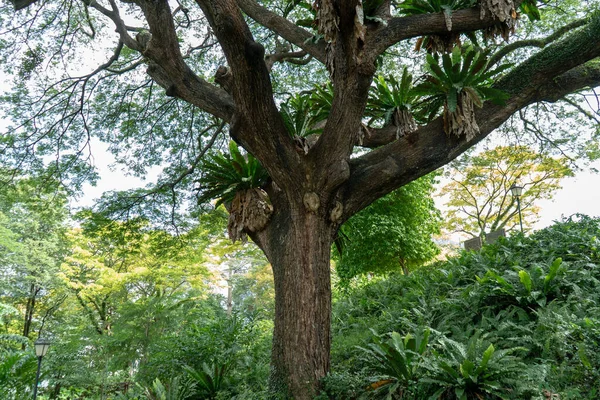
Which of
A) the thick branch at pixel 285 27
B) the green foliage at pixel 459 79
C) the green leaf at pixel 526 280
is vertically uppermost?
the thick branch at pixel 285 27

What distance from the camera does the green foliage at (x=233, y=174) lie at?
15.9ft

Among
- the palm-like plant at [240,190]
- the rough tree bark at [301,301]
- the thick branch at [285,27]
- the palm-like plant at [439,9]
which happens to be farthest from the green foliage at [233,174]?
the palm-like plant at [439,9]

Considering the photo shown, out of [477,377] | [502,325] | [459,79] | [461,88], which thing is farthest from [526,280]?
[459,79]

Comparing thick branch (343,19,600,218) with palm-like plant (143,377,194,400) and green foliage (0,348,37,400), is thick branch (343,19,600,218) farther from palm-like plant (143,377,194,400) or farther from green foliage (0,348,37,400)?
green foliage (0,348,37,400)

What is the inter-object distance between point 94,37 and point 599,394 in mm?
9437

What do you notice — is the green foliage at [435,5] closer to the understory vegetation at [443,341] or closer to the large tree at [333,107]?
the large tree at [333,107]

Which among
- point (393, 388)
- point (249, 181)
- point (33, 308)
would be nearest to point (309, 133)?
point (249, 181)

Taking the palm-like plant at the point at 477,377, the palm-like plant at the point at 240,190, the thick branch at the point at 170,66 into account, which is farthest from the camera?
the palm-like plant at the point at 240,190

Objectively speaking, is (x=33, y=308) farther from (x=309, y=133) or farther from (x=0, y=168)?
(x=309, y=133)

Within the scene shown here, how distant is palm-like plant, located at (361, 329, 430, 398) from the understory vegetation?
1 cm

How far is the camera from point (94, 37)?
25.3 ft

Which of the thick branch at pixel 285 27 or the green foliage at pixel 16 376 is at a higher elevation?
the thick branch at pixel 285 27

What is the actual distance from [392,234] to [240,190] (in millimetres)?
6315

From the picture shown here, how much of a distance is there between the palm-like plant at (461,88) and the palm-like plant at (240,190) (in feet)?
7.67
